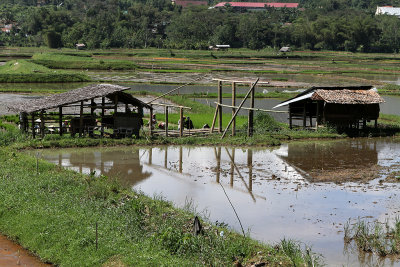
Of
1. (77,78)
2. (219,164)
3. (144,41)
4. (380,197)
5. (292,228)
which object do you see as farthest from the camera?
(144,41)

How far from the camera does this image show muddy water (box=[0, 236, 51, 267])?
31.1ft

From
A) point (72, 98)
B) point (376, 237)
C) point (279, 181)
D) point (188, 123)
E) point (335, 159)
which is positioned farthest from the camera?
point (188, 123)

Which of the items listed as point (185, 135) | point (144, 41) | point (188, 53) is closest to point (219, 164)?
point (185, 135)

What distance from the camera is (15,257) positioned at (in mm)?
9766

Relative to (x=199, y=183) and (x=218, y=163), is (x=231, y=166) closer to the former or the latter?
(x=218, y=163)

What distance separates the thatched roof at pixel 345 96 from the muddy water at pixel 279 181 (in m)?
1.61

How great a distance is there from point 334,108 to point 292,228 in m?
11.8

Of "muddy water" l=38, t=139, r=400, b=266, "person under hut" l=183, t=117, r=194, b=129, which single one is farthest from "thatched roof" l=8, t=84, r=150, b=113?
"person under hut" l=183, t=117, r=194, b=129

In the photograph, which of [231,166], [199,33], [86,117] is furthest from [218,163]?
[199,33]

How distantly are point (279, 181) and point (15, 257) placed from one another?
A: 703 cm

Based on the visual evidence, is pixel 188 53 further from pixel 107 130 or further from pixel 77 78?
pixel 107 130

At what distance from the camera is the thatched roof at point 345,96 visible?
2130cm

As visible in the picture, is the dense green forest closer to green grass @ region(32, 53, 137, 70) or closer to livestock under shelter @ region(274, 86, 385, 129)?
green grass @ region(32, 53, 137, 70)

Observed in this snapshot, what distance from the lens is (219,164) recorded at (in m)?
16.6
